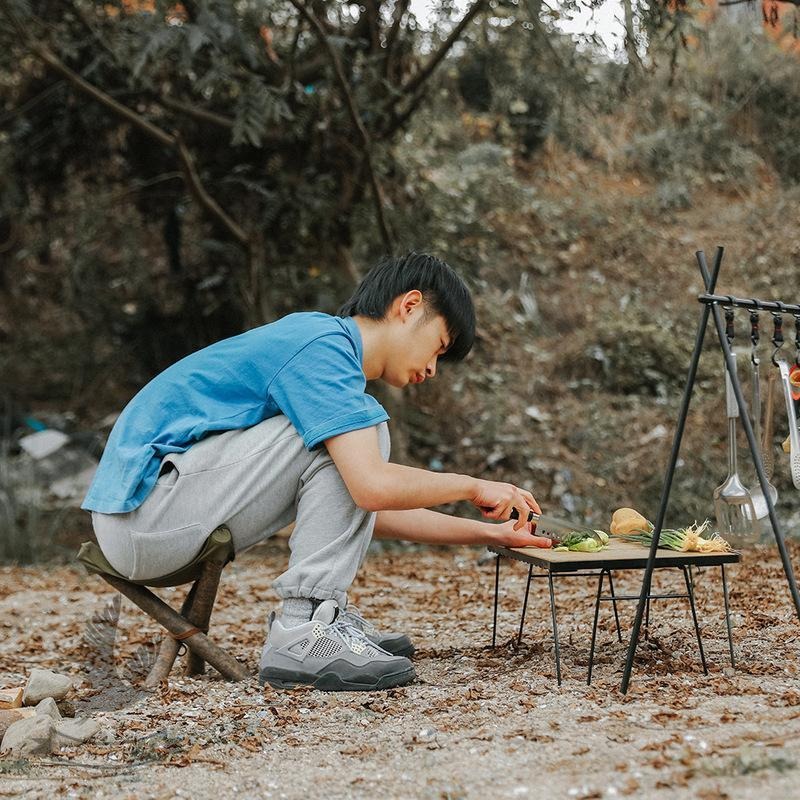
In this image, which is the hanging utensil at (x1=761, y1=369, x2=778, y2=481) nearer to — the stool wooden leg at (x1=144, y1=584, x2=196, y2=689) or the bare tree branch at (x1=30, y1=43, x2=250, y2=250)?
the stool wooden leg at (x1=144, y1=584, x2=196, y2=689)

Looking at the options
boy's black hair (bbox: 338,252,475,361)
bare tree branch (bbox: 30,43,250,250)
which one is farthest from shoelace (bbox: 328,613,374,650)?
bare tree branch (bbox: 30,43,250,250)

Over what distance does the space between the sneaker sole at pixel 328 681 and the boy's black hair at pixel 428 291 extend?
87 centimetres

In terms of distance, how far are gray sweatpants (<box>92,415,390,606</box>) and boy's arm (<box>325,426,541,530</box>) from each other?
4.2 inches

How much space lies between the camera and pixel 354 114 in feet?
18.9

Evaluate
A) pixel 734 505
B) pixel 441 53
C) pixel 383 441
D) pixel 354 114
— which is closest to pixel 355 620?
pixel 383 441

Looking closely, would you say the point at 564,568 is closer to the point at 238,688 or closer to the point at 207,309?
the point at 238,688

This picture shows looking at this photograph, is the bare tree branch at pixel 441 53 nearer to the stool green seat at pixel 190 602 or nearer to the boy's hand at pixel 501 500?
the boy's hand at pixel 501 500

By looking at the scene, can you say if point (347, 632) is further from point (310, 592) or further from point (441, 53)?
point (441, 53)

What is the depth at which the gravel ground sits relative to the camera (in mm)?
1898

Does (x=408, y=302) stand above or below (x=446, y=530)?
above

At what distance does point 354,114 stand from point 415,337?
328cm

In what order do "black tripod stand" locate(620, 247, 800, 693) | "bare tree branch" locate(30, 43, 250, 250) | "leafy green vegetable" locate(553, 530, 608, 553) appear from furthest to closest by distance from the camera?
"bare tree branch" locate(30, 43, 250, 250), "leafy green vegetable" locate(553, 530, 608, 553), "black tripod stand" locate(620, 247, 800, 693)

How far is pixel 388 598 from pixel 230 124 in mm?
2968

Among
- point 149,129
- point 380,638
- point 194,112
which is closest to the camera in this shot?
point 380,638
